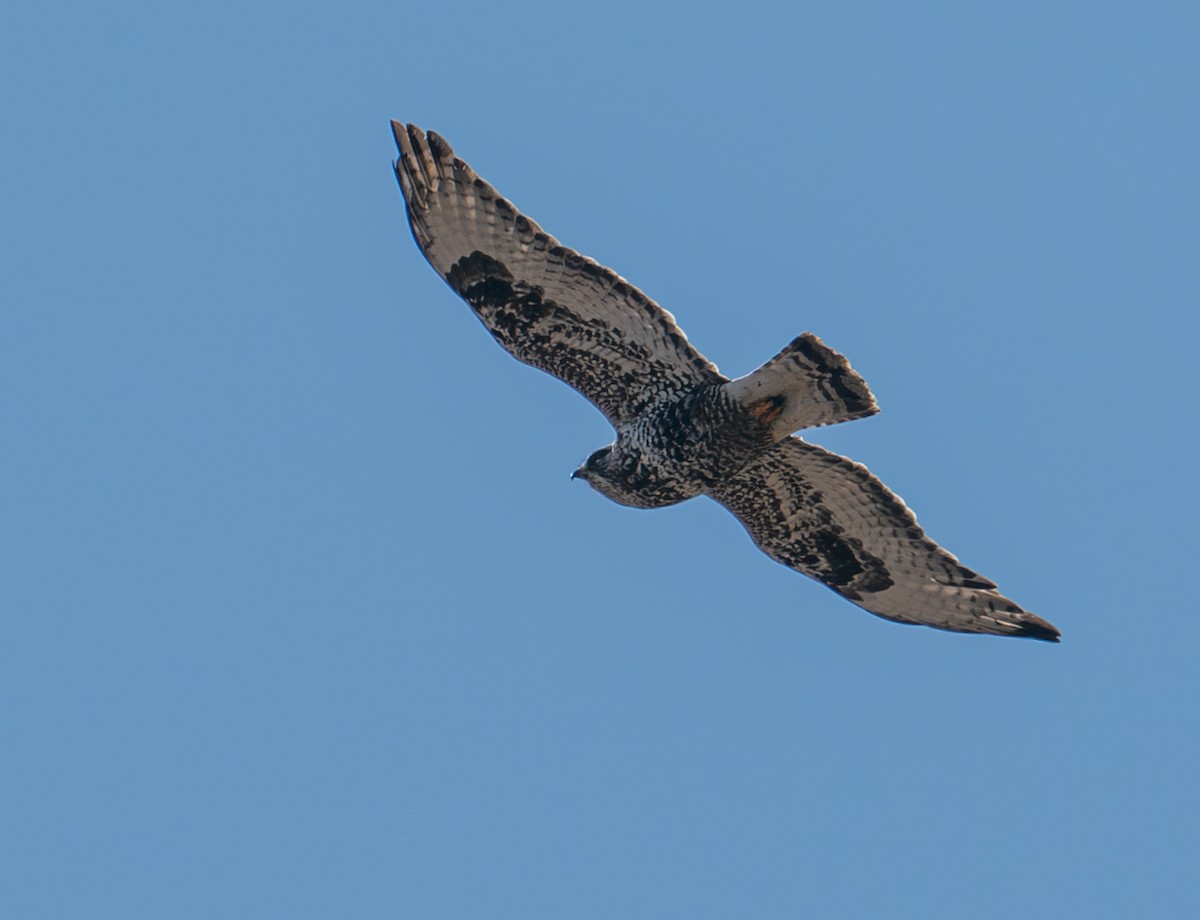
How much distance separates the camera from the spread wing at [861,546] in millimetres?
13625

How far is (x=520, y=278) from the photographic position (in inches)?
509

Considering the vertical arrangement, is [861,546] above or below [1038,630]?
above

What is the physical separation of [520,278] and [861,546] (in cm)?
309

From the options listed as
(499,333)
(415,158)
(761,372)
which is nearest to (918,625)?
(761,372)

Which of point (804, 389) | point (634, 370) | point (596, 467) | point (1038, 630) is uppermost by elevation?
point (634, 370)

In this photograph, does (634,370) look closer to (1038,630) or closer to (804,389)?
(804,389)

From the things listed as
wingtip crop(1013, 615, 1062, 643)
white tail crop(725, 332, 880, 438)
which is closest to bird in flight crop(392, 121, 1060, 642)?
white tail crop(725, 332, 880, 438)

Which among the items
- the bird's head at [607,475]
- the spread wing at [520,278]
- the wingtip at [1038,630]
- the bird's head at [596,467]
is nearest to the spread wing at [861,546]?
the wingtip at [1038,630]

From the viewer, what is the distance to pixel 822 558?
14.0 meters

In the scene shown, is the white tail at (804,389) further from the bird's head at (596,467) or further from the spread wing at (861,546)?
the bird's head at (596,467)

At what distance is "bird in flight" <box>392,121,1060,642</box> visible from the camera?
12648mm

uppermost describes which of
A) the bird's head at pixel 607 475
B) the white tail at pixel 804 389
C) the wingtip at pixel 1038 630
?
the white tail at pixel 804 389

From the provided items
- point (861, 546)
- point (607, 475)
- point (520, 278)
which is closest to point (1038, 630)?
point (861, 546)

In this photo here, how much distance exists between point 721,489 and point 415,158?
3024mm
